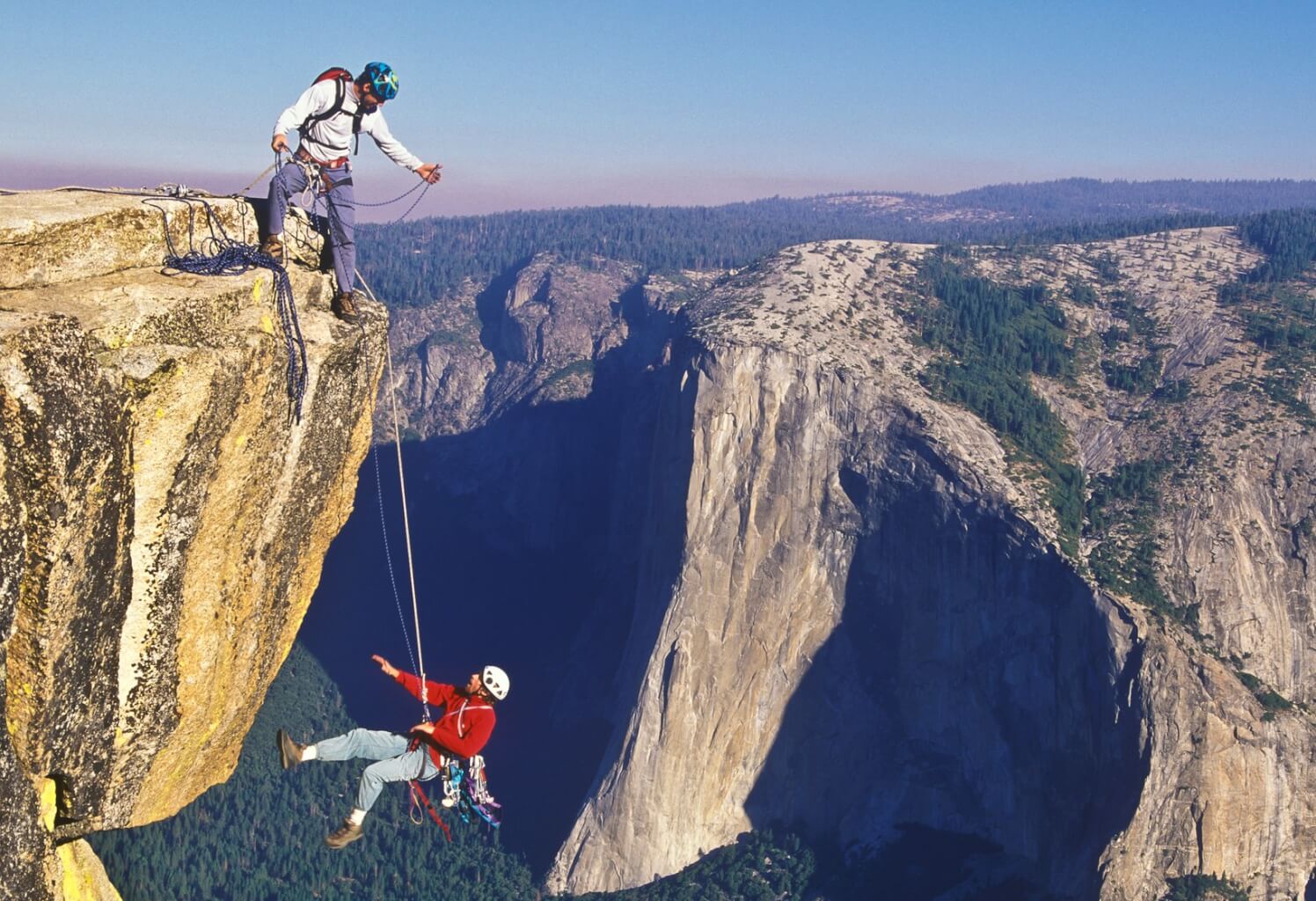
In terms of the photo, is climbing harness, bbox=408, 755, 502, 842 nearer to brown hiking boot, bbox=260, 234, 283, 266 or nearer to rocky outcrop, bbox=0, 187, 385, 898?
rocky outcrop, bbox=0, 187, 385, 898

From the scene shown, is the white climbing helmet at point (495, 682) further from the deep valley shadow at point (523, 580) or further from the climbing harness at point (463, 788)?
the deep valley shadow at point (523, 580)

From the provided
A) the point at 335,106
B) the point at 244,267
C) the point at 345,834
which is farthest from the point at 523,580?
the point at 244,267

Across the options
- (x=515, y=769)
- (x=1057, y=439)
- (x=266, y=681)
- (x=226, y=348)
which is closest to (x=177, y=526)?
(x=226, y=348)

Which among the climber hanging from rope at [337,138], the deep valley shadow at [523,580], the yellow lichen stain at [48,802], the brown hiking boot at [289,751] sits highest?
the climber hanging from rope at [337,138]

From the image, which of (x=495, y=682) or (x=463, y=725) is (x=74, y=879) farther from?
(x=495, y=682)

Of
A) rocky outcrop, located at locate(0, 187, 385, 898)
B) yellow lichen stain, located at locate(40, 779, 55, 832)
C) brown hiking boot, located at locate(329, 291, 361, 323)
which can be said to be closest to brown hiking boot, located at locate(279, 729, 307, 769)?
rocky outcrop, located at locate(0, 187, 385, 898)

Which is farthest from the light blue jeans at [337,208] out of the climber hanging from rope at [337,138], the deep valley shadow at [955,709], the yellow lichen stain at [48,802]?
the deep valley shadow at [955,709]
